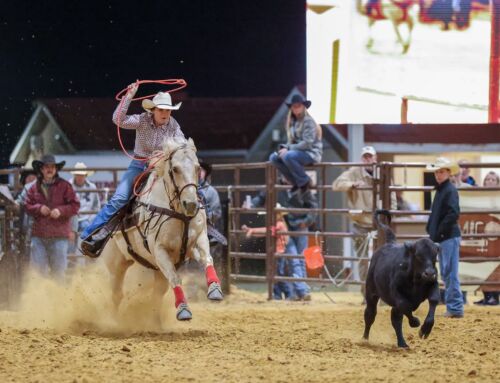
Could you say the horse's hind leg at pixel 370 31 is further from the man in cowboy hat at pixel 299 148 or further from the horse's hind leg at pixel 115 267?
the horse's hind leg at pixel 115 267

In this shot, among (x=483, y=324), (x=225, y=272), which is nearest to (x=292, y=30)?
(x=225, y=272)

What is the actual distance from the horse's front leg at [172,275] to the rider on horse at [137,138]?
80 cm

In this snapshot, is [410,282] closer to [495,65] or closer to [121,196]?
[121,196]

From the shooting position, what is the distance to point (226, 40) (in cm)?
1605

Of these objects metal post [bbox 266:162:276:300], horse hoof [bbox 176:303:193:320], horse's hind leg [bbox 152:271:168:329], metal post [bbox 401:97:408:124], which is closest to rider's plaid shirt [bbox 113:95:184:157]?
horse's hind leg [bbox 152:271:168:329]

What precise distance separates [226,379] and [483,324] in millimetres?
3506

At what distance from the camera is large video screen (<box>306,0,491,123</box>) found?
1284 centimetres

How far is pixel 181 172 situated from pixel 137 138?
96 centimetres

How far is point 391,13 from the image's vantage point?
1302 centimetres

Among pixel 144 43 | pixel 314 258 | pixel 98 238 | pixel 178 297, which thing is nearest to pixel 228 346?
pixel 178 297

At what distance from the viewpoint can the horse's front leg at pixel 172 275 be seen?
6.73 metres

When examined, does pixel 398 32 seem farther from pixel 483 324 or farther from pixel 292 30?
pixel 483 324

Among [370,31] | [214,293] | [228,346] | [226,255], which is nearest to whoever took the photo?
[228,346]

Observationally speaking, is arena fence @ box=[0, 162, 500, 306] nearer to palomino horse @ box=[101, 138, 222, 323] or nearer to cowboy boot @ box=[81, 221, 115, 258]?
cowboy boot @ box=[81, 221, 115, 258]
